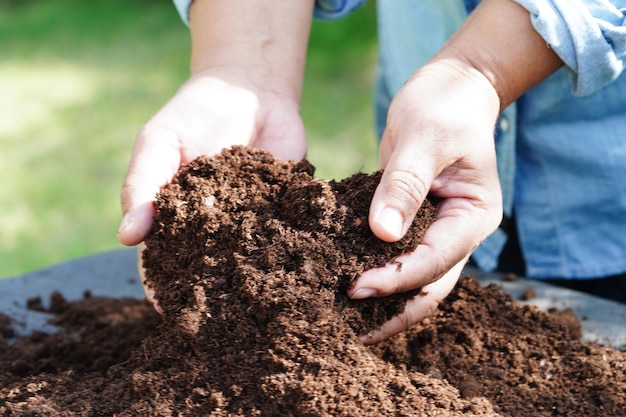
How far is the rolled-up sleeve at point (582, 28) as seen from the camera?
1541 millimetres

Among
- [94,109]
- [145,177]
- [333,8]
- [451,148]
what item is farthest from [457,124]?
[94,109]

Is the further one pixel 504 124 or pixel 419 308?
pixel 504 124

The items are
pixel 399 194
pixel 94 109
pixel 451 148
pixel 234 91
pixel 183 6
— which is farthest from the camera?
pixel 94 109

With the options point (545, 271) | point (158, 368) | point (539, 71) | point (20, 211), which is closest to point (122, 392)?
point (158, 368)

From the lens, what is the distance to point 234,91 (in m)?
1.90

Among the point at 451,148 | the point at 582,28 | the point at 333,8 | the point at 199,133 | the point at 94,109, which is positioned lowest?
the point at 451,148

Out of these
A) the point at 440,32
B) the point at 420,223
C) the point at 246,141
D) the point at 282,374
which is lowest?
the point at 282,374

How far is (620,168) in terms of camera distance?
2.01 m

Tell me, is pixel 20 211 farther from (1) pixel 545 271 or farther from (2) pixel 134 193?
(1) pixel 545 271

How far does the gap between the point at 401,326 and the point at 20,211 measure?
368 cm

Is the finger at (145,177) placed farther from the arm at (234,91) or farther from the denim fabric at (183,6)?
the denim fabric at (183,6)

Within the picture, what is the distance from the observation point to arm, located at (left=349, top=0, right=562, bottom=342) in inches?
55.2

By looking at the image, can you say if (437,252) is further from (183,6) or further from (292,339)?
(183,6)

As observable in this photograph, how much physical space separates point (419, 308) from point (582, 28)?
732mm
